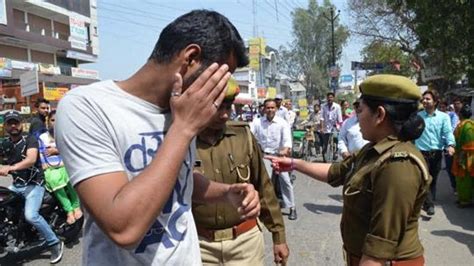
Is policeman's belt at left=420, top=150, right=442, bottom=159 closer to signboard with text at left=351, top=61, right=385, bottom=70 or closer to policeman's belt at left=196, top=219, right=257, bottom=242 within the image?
policeman's belt at left=196, top=219, right=257, bottom=242

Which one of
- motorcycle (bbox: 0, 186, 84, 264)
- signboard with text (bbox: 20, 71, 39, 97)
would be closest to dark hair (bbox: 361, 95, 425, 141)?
motorcycle (bbox: 0, 186, 84, 264)

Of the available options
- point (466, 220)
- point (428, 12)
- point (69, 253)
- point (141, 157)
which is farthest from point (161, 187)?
point (428, 12)

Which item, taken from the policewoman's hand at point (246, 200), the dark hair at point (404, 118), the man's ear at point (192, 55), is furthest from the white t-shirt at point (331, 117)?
the man's ear at point (192, 55)

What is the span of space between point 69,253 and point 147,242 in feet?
14.4

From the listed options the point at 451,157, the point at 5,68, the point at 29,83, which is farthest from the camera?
the point at 5,68

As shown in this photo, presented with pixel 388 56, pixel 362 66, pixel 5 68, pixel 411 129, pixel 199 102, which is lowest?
pixel 411 129

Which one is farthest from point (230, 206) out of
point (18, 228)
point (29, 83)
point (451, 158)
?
point (29, 83)

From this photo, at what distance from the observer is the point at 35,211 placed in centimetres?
481

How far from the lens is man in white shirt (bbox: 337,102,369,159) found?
639 centimetres

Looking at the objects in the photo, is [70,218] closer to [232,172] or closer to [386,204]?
[232,172]

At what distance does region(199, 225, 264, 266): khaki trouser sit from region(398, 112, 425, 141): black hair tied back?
3.42 ft

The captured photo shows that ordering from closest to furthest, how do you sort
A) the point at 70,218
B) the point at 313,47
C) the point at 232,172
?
the point at 232,172 < the point at 70,218 < the point at 313,47

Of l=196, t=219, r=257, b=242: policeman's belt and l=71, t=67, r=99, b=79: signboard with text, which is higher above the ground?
l=71, t=67, r=99, b=79: signboard with text

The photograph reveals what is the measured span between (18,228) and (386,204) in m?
4.18
